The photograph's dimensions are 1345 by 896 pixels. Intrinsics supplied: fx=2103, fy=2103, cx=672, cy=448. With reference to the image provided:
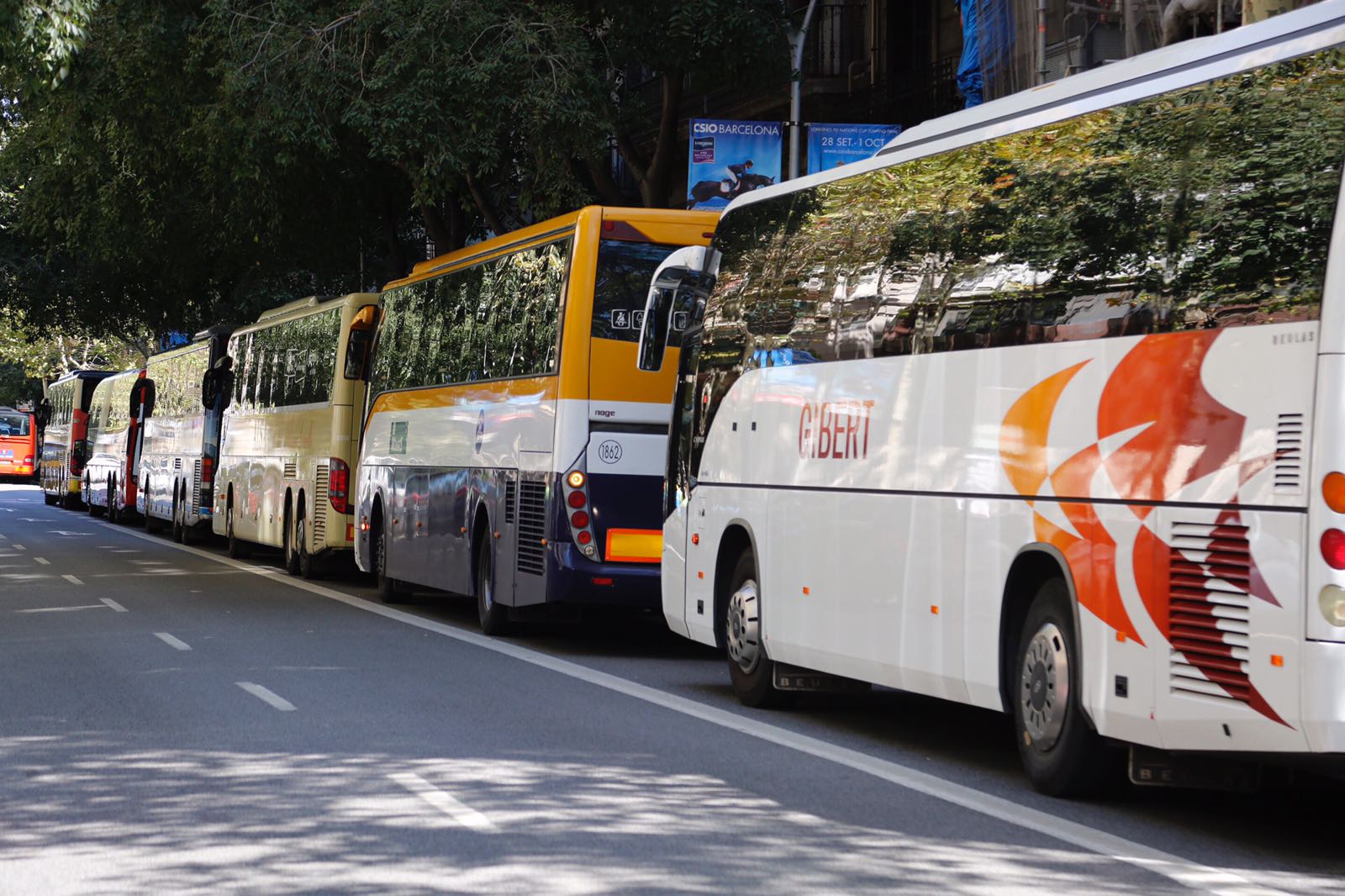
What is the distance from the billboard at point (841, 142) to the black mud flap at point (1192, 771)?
16.1 m

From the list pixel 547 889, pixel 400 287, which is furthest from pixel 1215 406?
pixel 400 287

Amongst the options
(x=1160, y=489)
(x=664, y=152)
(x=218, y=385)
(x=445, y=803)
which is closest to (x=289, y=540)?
(x=664, y=152)

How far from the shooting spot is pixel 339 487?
24109mm

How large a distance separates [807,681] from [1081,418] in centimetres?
393

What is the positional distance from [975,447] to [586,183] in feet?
75.8

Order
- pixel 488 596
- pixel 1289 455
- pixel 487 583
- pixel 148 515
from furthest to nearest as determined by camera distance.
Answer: pixel 148 515 → pixel 487 583 → pixel 488 596 → pixel 1289 455

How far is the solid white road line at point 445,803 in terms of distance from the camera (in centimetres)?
827

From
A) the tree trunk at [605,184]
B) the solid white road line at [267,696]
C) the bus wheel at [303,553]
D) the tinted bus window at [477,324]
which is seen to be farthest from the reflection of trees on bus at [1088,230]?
the tree trunk at [605,184]

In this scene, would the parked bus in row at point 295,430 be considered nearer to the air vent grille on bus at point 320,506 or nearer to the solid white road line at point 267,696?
the air vent grille on bus at point 320,506

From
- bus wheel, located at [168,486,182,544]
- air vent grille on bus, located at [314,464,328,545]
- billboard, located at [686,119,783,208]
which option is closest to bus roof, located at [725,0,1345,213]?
billboard, located at [686,119,783,208]

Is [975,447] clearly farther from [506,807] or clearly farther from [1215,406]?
[506,807]

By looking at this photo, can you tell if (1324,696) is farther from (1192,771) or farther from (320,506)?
(320,506)

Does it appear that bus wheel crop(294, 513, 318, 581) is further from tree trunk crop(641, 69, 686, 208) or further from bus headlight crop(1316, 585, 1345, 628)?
bus headlight crop(1316, 585, 1345, 628)

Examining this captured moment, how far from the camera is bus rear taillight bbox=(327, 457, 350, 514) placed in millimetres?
24094
